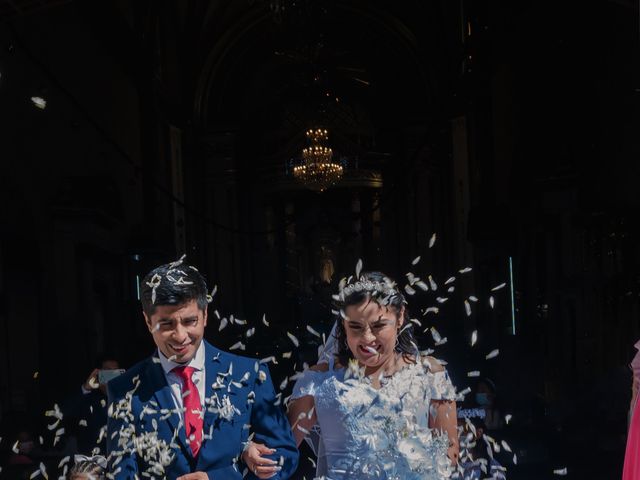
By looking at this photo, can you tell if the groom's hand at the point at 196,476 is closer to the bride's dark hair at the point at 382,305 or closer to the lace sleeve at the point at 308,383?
the lace sleeve at the point at 308,383

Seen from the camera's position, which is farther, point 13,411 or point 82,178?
point 82,178

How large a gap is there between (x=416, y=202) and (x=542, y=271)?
8.72m

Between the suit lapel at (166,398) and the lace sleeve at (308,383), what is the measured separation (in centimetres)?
81

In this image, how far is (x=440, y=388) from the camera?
429 cm

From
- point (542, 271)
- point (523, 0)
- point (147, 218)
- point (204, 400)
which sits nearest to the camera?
point (204, 400)

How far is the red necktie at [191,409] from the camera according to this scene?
12.0ft

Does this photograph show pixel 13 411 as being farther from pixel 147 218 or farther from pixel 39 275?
pixel 147 218

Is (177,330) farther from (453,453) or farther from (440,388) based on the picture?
(453,453)

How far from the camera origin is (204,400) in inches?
146

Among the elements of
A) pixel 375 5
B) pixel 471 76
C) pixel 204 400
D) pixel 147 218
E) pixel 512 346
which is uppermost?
pixel 375 5

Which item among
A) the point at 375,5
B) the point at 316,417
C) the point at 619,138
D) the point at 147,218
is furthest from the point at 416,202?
the point at 316,417

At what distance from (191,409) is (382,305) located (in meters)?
0.94

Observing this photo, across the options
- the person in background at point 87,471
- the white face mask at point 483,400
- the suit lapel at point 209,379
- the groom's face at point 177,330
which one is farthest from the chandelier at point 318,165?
the groom's face at point 177,330

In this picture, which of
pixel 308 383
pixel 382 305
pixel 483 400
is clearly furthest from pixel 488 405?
pixel 382 305
